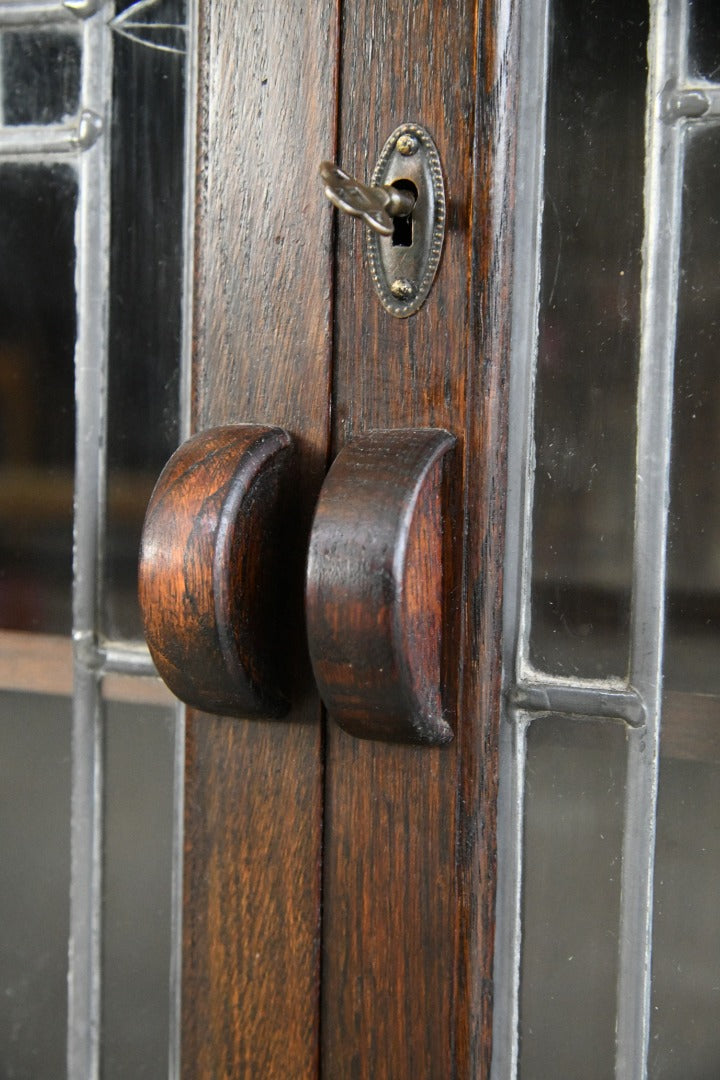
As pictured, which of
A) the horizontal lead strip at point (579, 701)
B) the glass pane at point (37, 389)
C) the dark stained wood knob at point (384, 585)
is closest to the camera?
the dark stained wood knob at point (384, 585)

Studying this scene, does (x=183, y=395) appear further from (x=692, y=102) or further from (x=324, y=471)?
(x=692, y=102)

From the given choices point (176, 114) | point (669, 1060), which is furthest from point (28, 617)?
point (669, 1060)

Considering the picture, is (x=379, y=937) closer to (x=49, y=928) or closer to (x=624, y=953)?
(x=624, y=953)

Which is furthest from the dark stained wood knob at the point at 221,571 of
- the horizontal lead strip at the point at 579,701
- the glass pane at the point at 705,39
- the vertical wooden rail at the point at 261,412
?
the glass pane at the point at 705,39

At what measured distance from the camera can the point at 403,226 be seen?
1.23ft

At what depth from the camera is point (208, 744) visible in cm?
42

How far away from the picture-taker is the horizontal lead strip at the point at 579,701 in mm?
442

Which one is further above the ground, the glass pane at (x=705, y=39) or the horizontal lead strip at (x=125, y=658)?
the glass pane at (x=705, y=39)

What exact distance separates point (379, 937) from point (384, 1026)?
34 millimetres

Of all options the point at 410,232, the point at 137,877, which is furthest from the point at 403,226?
the point at 137,877

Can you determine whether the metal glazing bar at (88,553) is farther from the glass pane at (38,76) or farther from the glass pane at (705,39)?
the glass pane at (705,39)

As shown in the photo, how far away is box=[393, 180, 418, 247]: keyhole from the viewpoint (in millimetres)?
372

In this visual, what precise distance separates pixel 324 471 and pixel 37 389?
9.2 inches

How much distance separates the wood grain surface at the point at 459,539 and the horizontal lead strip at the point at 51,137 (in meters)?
0.20
